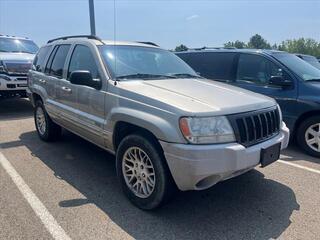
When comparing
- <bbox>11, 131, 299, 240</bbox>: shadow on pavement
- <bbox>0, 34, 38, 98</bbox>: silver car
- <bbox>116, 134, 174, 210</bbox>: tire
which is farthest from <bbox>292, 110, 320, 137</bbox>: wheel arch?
<bbox>0, 34, 38, 98</bbox>: silver car

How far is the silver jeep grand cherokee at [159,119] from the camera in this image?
123 inches

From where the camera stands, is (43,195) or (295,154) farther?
(295,154)

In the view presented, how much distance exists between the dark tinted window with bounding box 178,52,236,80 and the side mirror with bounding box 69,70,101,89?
133 inches

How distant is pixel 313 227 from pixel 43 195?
293 cm

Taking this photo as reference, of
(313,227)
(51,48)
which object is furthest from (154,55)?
(313,227)

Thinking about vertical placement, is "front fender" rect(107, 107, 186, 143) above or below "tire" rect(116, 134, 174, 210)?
above

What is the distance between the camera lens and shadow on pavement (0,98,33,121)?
29.5 feet

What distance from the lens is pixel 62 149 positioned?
19.1ft

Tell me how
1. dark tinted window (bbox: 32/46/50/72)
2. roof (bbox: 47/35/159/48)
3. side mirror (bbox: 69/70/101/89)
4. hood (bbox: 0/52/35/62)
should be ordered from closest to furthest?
side mirror (bbox: 69/70/101/89), roof (bbox: 47/35/159/48), dark tinted window (bbox: 32/46/50/72), hood (bbox: 0/52/35/62)

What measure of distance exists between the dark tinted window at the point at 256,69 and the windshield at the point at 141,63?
1874mm

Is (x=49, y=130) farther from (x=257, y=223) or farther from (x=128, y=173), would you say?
(x=257, y=223)

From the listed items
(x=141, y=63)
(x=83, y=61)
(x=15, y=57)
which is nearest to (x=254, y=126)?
(x=141, y=63)

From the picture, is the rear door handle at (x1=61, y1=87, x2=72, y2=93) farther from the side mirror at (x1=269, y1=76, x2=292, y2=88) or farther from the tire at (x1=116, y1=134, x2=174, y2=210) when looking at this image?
the side mirror at (x1=269, y1=76, x2=292, y2=88)

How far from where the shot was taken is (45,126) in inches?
243
